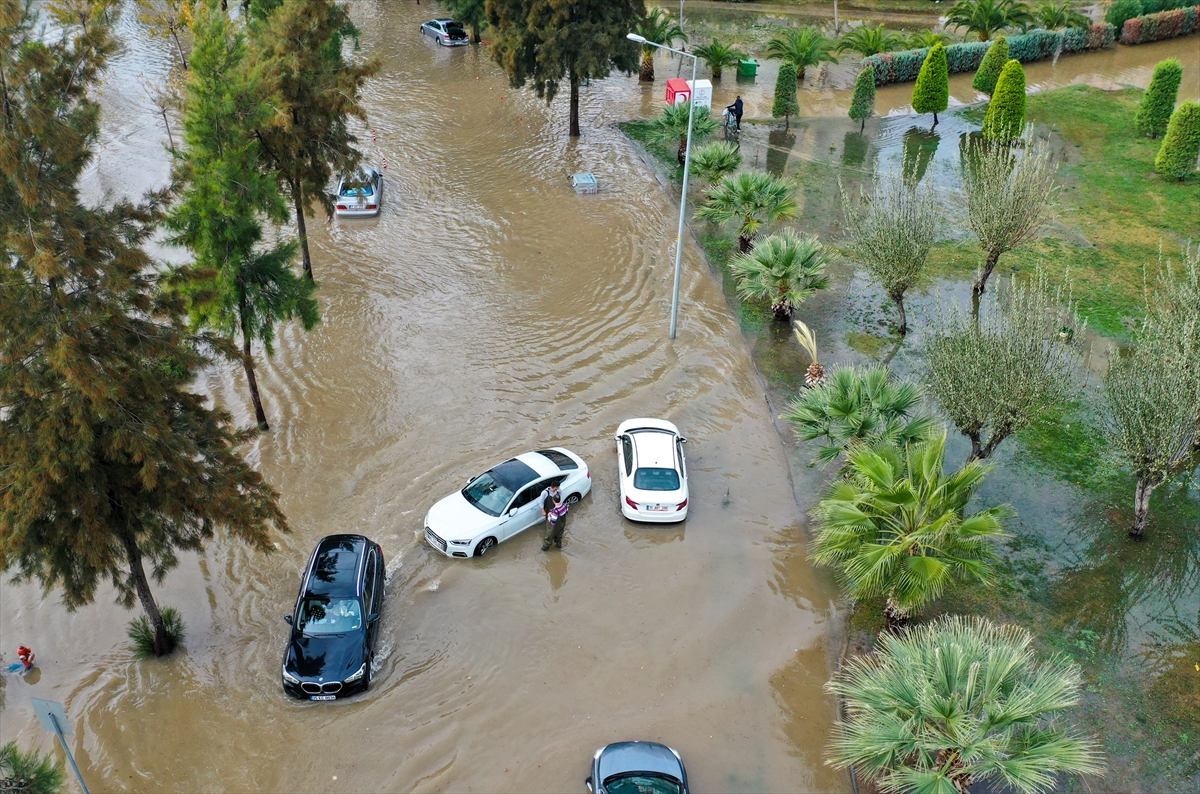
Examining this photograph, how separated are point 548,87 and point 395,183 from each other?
6.63 metres

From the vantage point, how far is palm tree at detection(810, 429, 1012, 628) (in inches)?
493

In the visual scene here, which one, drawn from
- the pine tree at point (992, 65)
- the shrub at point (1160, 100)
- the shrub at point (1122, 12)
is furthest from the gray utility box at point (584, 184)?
the shrub at point (1122, 12)

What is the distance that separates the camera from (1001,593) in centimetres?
1515

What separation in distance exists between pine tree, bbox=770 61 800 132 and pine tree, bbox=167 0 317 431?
68.0 ft

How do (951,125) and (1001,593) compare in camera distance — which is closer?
(1001,593)

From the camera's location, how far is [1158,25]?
4331cm

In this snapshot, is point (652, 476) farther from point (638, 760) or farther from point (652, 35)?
point (652, 35)

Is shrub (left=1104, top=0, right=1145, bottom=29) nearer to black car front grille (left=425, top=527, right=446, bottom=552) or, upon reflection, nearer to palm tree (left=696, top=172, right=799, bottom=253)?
palm tree (left=696, top=172, right=799, bottom=253)

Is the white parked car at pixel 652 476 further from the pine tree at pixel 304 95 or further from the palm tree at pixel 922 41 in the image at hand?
the palm tree at pixel 922 41

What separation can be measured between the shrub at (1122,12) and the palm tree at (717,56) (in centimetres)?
1989

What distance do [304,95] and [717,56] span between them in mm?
22332

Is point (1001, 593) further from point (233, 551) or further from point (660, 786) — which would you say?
point (233, 551)

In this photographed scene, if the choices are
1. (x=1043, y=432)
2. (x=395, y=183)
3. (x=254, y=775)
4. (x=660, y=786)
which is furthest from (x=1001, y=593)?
(x=395, y=183)

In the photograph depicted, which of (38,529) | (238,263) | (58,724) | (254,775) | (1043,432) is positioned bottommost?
(254,775)
